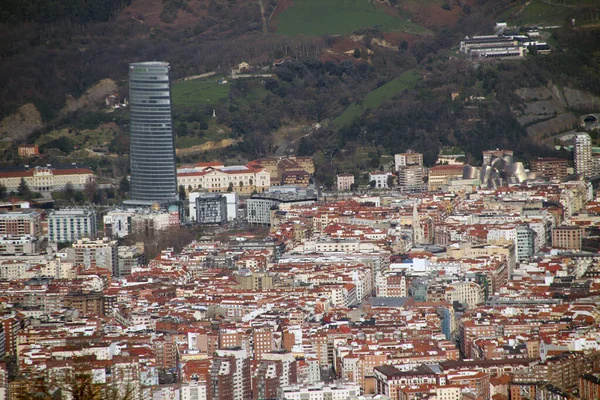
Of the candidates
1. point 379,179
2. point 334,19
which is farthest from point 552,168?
point 334,19

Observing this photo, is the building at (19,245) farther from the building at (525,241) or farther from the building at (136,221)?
the building at (525,241)

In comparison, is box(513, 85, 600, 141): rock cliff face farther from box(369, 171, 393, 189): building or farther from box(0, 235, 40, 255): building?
box(0, 235, 40, 255): building

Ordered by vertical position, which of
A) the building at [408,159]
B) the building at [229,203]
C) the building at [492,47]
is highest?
the building at [492,47]

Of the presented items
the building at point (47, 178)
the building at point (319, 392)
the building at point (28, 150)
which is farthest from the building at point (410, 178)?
the building at point (319, 392)

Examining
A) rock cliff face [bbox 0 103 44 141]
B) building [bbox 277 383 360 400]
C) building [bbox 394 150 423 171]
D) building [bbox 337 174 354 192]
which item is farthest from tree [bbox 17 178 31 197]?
building [bbox 277 383 360 400]

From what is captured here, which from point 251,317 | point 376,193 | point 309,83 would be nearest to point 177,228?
point 376,193

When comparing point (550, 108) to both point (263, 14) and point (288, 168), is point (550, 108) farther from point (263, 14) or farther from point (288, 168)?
point (263, 14)

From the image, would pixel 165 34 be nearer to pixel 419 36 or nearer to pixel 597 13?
pixel 419 36
